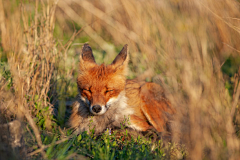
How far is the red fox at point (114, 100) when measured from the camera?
4.43 metres

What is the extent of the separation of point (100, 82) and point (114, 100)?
447mm

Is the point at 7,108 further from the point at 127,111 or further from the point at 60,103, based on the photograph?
the point at 127,111

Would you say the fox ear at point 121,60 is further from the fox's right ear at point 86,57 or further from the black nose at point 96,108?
the black nose at point 96,108

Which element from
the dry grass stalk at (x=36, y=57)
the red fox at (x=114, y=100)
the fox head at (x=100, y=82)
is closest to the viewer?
the fox head at (x=100, y=82)

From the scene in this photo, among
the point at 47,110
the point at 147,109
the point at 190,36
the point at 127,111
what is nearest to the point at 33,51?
the point at 47,110

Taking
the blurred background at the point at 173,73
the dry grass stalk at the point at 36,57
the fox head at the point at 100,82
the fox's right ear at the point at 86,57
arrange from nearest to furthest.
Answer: the blurred background at the point at 173,73 → the fox head at the point at 100,82 → the dry grass stalk at the point at 36,57 → the fox's right ear at the point at 86,57

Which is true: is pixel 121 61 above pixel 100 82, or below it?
above

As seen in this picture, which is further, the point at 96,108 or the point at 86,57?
the point at 86,57

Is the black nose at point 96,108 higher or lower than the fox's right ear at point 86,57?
lower

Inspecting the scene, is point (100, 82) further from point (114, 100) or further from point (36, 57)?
point (36, 57)

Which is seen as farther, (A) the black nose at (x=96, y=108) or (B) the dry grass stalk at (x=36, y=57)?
(B) the dry grass stalk at (x=36, y=57)

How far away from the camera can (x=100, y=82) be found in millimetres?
4473

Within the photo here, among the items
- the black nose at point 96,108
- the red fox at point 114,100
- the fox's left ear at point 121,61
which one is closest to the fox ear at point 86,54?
the red fox at point 114,100

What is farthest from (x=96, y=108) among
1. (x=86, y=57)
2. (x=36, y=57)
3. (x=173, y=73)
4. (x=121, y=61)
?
(x=36, y=57)
